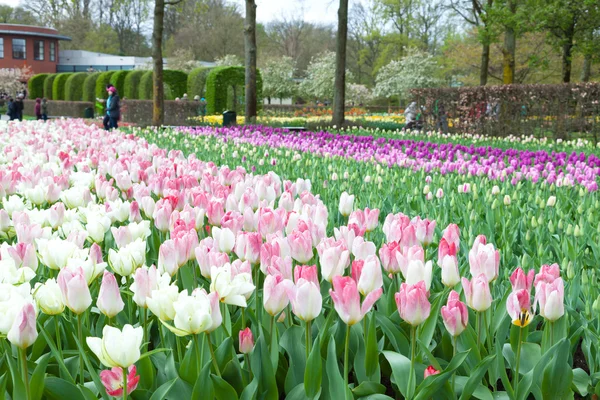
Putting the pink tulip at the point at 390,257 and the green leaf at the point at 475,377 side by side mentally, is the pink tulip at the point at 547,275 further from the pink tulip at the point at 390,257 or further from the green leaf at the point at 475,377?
A: the pink tulip at the point at 390,257

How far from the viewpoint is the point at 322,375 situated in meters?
1.61

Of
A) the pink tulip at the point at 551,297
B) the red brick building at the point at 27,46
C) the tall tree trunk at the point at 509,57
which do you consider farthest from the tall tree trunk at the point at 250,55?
the red brick building at the point at 27,46

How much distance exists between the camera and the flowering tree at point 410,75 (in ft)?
134

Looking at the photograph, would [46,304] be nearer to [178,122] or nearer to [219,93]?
[178,122]

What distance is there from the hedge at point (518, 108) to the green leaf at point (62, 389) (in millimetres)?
14990

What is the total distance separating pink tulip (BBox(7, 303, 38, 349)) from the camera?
138 centimetres

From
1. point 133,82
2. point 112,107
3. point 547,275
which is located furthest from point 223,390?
point 133,82

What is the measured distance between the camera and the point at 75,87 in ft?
141

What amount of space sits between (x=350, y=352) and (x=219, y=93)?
25893 millimetres

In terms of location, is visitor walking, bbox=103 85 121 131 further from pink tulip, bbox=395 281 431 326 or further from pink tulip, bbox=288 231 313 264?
pink tulip, bbox=395 281 431 326

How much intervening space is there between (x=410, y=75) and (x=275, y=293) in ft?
135

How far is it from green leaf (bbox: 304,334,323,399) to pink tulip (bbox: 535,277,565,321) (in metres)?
0.59

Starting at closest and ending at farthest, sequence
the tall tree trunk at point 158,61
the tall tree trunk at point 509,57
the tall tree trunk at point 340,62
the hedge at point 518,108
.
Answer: the hedge at point 518,108, the tall tree trunk at point 340,62, the tall tree trunk at point 158,61, the tall tree trunk at point 509,57

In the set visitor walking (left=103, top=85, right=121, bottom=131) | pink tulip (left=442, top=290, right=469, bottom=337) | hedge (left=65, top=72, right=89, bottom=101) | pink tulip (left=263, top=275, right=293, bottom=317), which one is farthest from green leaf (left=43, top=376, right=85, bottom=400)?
hedge (left=65, top=72, right=89, bottom=101)
